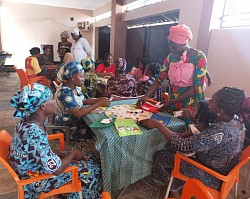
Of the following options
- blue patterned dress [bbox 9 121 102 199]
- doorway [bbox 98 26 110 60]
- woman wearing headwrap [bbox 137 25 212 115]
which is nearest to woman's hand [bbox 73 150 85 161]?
blue patterned dress [bbox 9 121 102 199]

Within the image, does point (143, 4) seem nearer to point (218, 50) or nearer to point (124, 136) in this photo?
point (218, 50)

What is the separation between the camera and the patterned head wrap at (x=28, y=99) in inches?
39.5

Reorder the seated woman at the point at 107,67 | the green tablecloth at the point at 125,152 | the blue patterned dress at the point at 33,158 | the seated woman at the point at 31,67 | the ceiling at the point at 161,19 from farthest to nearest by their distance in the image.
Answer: the seated woman at the point at 107,67 < the seated woman at the point at 31,67 < the ceiling at the point at 161,19 < the green tablecloth at the point at 125,152 < the blue patterned dress at the point at 33,158

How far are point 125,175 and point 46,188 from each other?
527 mm

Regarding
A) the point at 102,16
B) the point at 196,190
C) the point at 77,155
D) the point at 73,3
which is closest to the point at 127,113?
the point at 77,155

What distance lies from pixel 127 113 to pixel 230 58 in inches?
63.3

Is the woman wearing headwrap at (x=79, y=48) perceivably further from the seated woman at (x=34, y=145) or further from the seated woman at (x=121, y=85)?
the seated woman at (x=34, y=145)

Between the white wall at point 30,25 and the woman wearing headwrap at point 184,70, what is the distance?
7820 millimetres

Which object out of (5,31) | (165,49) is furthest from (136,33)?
(5,31)

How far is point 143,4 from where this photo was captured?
4.28 metres

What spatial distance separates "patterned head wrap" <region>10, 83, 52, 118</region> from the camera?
39.5 inches

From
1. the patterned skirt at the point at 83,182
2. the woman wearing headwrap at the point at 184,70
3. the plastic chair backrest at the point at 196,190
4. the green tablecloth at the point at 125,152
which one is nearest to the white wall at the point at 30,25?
the woman wearing headwrap at the point at 184,70

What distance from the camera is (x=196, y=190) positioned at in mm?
708

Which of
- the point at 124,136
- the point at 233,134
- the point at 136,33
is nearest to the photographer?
the point at 233,134
